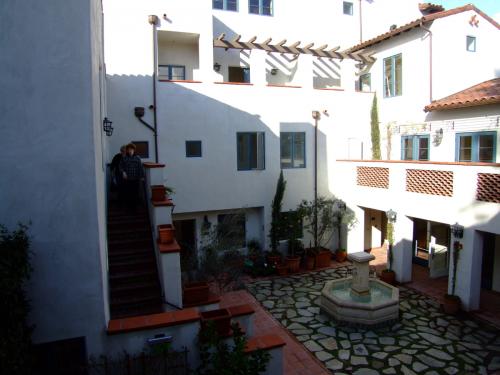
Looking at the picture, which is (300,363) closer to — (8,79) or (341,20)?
(8,79)

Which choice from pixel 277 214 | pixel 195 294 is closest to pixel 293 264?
pixel 277 214

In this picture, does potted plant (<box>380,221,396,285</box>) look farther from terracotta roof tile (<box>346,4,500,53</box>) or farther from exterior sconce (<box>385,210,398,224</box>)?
terracotta roof tile (<box>346,4,500,53</box>)

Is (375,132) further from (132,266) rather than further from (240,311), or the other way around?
(132,266)

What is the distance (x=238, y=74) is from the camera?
1720cm

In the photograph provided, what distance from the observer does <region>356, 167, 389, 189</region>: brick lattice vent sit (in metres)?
14.0

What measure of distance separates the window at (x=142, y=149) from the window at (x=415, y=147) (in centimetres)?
1061

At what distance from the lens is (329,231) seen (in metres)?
16.9

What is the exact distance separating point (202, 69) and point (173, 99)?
165 cm

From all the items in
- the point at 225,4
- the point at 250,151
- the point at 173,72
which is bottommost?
the point at 250,151

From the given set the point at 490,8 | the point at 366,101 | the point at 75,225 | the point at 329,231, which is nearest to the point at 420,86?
the point at 366,101

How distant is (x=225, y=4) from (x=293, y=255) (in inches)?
434

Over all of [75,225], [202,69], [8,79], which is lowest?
[75,225]

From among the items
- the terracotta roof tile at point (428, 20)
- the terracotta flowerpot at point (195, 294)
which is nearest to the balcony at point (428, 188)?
the terracotta roof tile at point (428, 20)

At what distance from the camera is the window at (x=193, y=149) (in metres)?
14.1
